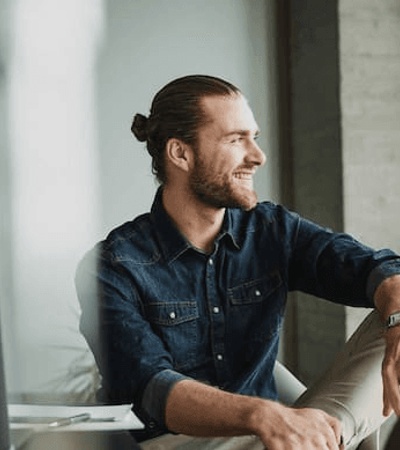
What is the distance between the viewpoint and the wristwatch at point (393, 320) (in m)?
0.95

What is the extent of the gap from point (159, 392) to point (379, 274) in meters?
0.34

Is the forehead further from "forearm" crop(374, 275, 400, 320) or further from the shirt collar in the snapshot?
"forearm" crop(374, 275, 400, 320)

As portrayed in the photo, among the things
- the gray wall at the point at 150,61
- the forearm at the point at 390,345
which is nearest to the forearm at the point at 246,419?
the forearm at the point at 390,345

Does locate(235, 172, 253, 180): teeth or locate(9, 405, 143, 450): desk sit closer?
locate(9, 405, 143, 450): desk

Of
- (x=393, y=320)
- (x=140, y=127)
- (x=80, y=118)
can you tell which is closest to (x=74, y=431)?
(x=393, y=320)

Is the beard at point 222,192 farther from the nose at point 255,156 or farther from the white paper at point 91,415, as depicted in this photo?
the white paper at point 91,415

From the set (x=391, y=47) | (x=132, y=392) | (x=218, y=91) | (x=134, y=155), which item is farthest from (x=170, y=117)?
(x=391, y=47)

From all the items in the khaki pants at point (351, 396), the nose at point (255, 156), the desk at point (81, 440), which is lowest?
the khaki pants at point (351, 396)

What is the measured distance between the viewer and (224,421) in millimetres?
823

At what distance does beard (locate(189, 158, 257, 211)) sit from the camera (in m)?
1.17

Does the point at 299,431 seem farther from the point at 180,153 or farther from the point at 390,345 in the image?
the point at 180,153

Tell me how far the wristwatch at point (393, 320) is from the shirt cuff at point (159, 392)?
0.25m

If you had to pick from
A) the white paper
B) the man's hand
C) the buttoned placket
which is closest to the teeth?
the buttoned placket

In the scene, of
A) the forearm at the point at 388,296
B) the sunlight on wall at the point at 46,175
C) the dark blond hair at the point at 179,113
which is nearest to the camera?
the forearm at the point at 388,296
